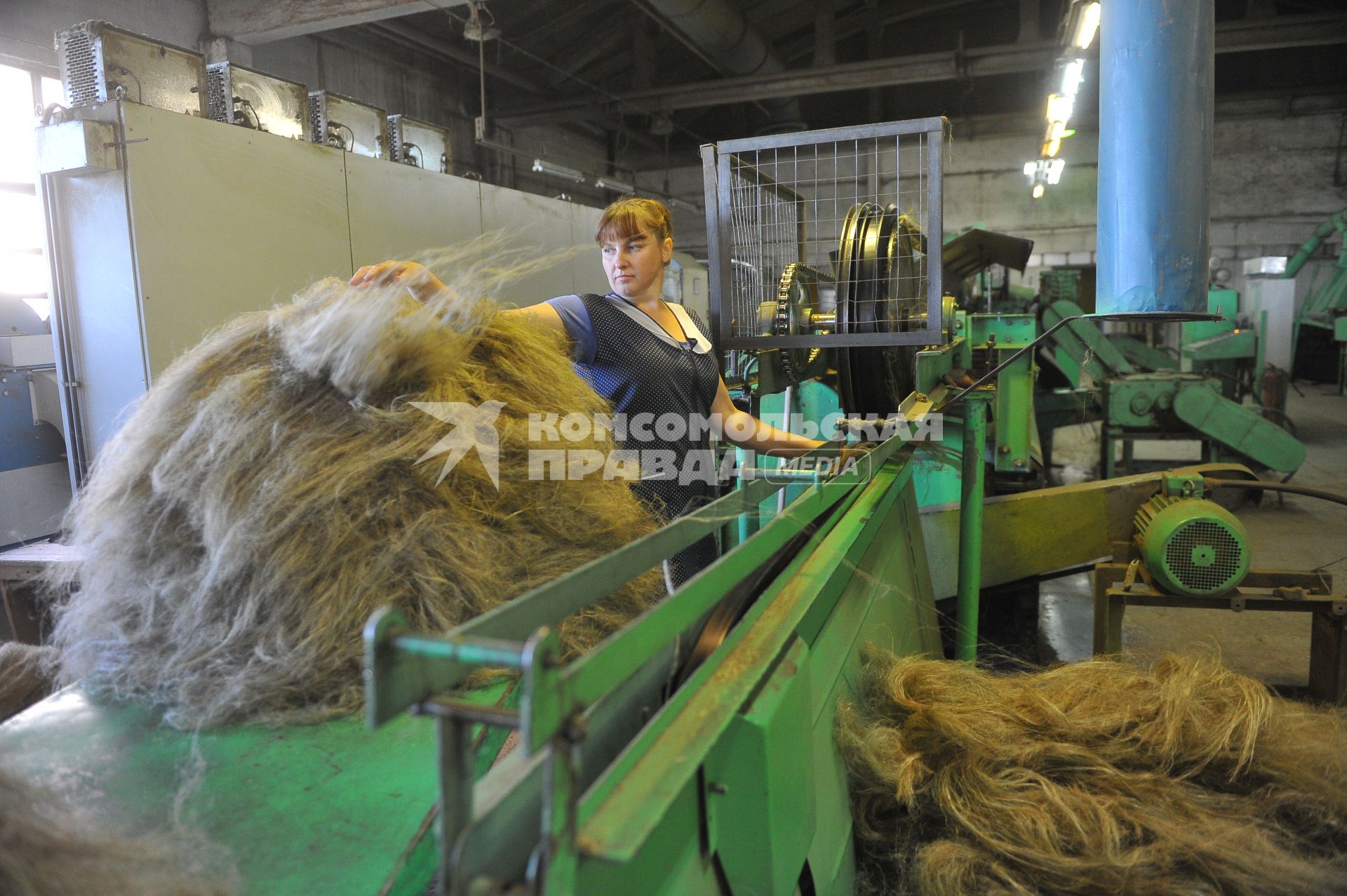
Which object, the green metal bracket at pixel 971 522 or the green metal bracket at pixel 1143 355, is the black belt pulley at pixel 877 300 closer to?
the green metal bracket at pixel 971 522

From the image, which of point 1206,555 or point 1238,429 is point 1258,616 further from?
point 1206,555

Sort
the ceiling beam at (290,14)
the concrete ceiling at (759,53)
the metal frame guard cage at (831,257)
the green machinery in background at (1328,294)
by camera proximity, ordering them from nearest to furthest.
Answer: the metal frame guard cage at (831,257) < the ceiling beam at (290,14) < the concrete ceiling at (759,53) < the green machinery in background at (1328,294)

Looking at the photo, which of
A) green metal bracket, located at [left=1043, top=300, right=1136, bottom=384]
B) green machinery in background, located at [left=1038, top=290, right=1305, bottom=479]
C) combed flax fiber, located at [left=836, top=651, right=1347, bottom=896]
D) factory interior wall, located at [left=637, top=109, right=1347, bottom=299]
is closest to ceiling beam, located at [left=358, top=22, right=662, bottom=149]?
factory interior wall, located at [left=637, top=109, right=1347, bottom=299]

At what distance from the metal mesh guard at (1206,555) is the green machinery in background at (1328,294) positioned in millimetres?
8518

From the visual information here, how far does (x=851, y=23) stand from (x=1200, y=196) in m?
10.0

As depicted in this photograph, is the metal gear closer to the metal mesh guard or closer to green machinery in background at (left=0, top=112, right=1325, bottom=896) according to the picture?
green machinery in background at (left=0, top=112, right=1325, bottom=896)

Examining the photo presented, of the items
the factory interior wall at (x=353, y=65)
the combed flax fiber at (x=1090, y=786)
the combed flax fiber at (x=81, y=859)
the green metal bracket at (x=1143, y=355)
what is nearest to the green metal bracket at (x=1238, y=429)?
the green metal bracket at (x=1143, y=355)

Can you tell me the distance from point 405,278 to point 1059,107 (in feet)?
23.9

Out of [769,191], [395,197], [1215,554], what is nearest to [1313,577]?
[1215,554]

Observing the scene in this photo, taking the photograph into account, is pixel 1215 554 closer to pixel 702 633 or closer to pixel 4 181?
pixel 702 633

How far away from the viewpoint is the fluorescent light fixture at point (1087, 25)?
4.93m

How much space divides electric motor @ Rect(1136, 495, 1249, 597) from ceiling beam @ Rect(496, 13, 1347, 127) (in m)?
7.43

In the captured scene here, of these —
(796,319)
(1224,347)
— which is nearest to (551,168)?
(796,319)

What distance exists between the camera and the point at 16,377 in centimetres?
398
